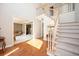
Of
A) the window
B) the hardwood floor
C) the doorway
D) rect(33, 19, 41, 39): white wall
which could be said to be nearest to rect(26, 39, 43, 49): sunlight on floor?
the hardwood floor

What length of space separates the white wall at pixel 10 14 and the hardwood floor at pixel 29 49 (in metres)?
0.27

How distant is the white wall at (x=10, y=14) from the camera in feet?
9.53

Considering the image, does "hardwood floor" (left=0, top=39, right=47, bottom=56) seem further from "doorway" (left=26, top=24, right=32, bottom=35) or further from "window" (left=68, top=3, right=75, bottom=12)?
"window" (left=68, top=3, right=75, bottom=12)

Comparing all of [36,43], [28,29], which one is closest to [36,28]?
[28,29]

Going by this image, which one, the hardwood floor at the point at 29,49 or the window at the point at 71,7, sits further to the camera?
the window at the point at 71,7

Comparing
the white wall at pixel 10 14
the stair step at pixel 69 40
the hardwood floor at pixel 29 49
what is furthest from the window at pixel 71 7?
the hardwood floor at pixel 29 49

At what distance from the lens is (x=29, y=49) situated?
10.4ft

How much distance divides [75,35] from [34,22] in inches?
42.6

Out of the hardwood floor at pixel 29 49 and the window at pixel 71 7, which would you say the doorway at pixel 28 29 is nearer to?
the hardwood floor at pixel 29 49

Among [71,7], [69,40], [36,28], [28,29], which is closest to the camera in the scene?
[69,40]

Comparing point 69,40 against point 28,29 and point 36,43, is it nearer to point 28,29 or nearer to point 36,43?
point 36,43

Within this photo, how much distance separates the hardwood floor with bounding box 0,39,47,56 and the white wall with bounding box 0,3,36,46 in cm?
27

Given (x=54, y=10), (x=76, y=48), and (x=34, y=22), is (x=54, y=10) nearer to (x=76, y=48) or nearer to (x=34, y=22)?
(x=34, y=22)

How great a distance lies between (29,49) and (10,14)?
1.03 metres
